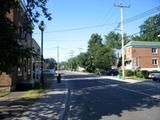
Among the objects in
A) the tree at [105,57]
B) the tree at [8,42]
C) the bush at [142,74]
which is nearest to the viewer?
the tree at [8,42]

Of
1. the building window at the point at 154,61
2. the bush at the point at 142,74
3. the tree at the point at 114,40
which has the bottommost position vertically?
the bush at the point at 142,74

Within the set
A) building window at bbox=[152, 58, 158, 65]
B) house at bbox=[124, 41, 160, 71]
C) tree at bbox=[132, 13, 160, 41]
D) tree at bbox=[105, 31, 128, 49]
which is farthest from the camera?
tree at bbox=[105, 31, 128, 49]

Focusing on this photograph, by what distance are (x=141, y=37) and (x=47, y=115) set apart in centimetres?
11901

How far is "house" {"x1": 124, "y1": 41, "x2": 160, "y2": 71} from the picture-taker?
297 feet

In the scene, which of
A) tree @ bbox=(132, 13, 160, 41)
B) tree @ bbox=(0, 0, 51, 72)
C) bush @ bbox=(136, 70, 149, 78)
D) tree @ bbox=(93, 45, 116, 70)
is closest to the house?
tree @ bbox=(93, 45, 116, 70)

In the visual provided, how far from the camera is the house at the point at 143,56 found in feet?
297

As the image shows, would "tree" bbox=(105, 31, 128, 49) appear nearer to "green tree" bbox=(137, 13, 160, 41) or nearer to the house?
"green tree" bbox=(137, 13, 160, 41)

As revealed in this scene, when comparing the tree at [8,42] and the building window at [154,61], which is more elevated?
the building window at [154,61]

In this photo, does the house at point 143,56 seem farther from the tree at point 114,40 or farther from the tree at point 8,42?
the tree at point 8,42

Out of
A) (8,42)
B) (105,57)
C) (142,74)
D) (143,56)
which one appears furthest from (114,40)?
(8,42)

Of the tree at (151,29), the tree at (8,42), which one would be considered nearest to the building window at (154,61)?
the tree at (151,29)

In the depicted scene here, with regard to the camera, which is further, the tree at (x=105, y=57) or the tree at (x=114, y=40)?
the tree at (x=114, y=40)

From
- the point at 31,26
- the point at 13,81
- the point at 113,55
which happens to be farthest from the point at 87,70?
the point at 31,26

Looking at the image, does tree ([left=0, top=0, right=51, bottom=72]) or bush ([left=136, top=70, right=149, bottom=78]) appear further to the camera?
bush ([left=136, top=70, right=149, bottom=78])
